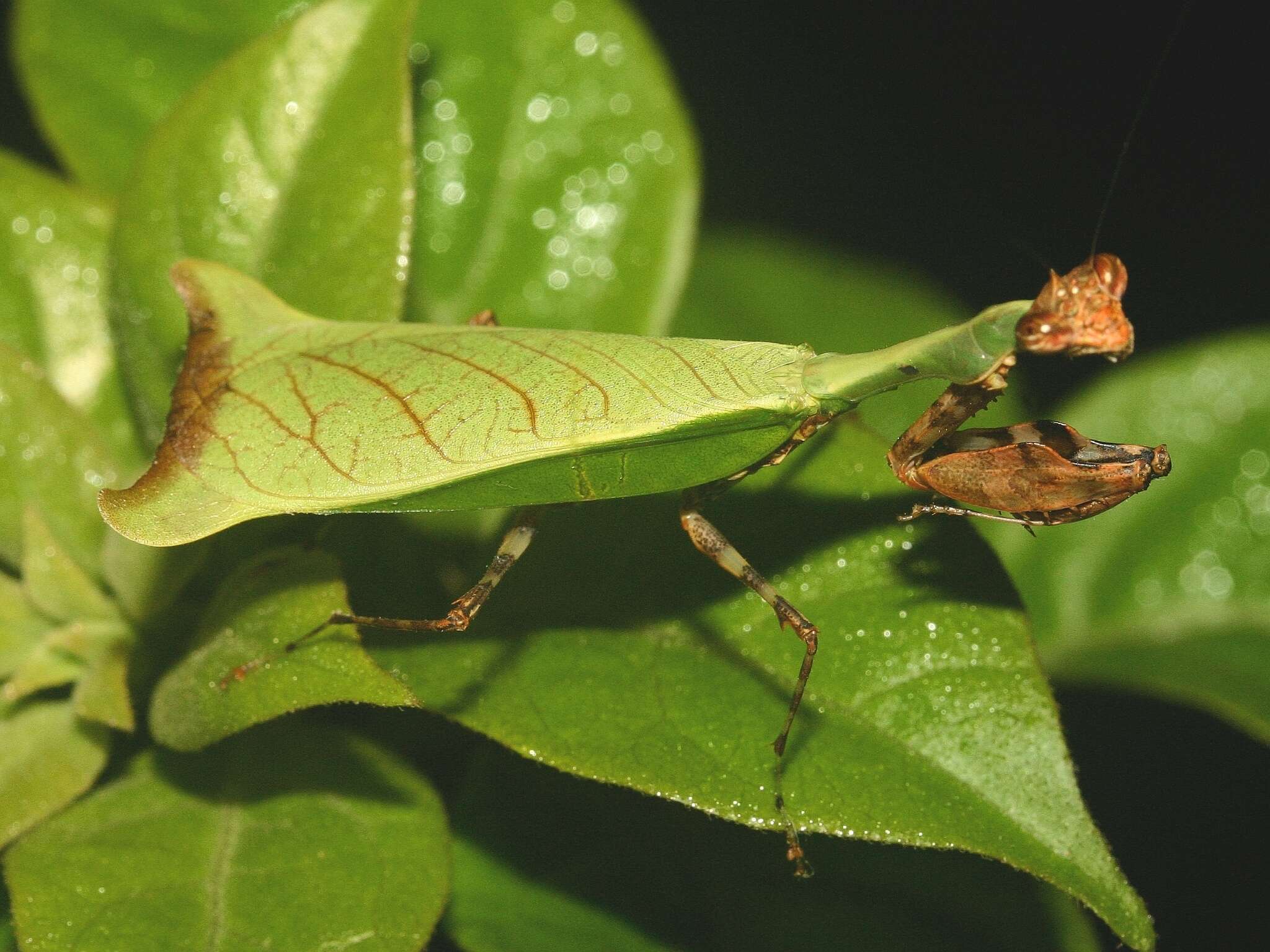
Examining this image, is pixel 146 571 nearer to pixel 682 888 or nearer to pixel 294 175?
pixel 294 175

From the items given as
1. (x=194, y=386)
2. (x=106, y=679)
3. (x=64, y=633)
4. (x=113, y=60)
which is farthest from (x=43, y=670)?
(x=113, y=60)

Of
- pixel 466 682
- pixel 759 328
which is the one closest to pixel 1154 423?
pixel 759 328

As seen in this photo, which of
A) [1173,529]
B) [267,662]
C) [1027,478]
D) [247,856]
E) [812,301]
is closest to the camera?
[267,662]

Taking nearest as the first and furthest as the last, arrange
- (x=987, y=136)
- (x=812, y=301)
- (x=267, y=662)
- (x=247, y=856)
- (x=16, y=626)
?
(x=267, y=662) → (x=247, y=856) → (x=16, y=626) → (x=812, y=301) → (x=987, y=136)

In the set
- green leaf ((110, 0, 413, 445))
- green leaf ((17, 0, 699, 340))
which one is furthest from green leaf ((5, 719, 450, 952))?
green leaf ((17, 0, 699, 340))

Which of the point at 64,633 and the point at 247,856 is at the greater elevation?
the point at 64,633
